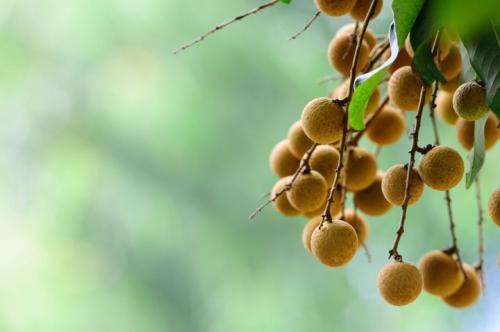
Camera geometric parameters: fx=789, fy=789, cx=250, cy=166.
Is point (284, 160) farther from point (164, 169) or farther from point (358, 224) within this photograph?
point (164, 169)

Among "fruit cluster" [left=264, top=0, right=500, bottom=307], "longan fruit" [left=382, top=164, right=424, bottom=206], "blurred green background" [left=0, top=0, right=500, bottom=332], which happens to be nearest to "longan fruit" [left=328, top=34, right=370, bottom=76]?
Answer: "fruit cluster" [left=264, top=0, right=500, bottom=307]

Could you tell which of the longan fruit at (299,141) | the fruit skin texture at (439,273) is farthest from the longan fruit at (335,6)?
the fruit skin texture at (439,273)

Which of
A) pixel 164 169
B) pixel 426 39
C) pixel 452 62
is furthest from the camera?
pixel 164 169

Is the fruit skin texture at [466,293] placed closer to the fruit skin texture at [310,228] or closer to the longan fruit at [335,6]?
the fruit skin texture at [310,228]

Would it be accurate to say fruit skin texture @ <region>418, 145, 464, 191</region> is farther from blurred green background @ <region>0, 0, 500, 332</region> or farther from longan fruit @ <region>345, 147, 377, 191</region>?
blurred green background @ <region>0, 0, 500, 332</region>

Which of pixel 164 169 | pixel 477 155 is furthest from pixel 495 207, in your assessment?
pixel 164 169

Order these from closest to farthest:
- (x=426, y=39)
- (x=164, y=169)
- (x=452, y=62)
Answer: (x=426, y=39) → (x=452, y=62) → (x=164, y=169)
